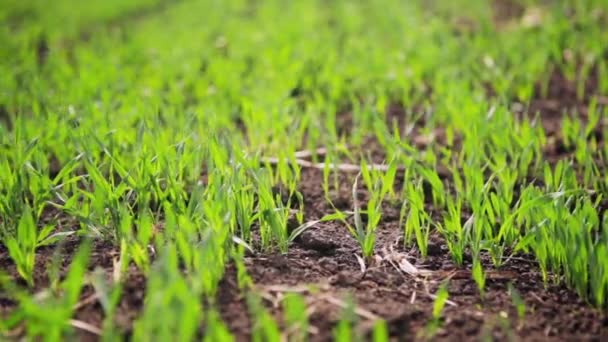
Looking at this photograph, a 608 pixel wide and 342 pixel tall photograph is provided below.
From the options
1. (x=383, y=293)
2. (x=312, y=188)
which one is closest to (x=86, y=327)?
(x=383, y=293)

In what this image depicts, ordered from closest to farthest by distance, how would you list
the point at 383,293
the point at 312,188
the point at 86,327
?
the point at 86,327
the point at 383,293
the point at 312,188

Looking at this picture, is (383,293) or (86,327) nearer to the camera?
(86,327)

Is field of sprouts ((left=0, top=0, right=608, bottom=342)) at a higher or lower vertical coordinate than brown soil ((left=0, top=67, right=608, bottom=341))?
higher

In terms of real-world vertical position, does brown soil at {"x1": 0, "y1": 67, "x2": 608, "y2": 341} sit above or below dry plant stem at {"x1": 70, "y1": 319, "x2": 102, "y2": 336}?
below

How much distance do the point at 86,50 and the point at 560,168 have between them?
3711mm

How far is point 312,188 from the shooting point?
2541mm

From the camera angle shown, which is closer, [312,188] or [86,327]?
[86,327]

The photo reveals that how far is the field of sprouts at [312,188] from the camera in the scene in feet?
5.18

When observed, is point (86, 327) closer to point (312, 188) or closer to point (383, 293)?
point (383, 293)

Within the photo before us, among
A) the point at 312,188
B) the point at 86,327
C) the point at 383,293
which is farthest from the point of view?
the point at 312,188

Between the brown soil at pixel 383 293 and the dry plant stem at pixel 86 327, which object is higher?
the dry plant stem at pixel 86 327

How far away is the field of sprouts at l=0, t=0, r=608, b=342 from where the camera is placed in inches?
62.2

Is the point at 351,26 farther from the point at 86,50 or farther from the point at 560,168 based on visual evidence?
the point at 560,168

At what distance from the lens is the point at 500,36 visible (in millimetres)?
4500
